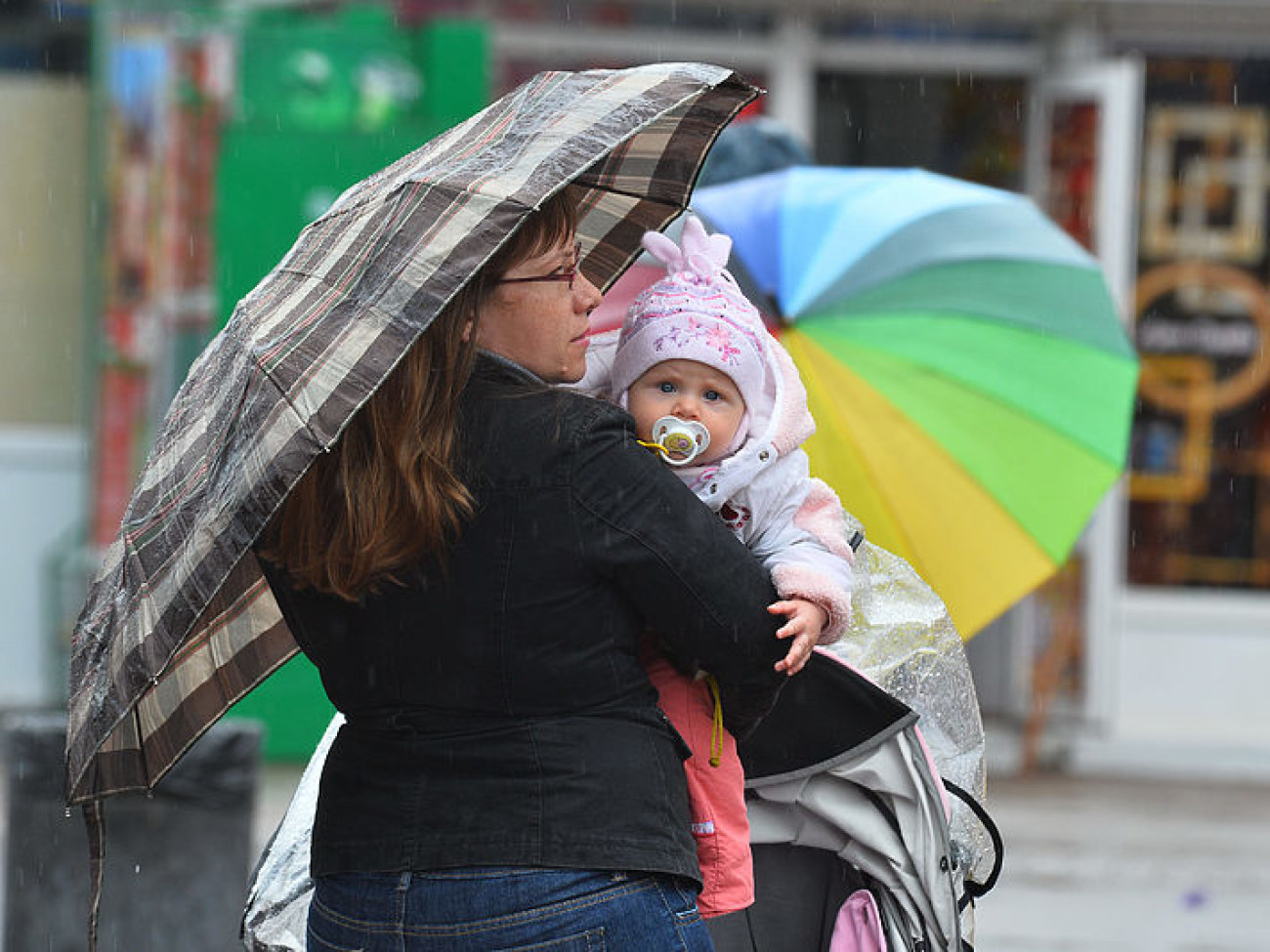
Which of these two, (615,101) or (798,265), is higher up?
(615,101)

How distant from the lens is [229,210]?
8.15 m

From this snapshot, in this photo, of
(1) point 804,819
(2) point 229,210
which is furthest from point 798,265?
(2) point 229,210

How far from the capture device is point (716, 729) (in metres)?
2.51

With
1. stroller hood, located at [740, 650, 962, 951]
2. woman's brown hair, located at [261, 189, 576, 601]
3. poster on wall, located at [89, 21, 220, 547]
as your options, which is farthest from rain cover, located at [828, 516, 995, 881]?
poster on wall, located at [89, 21, 220, 547]

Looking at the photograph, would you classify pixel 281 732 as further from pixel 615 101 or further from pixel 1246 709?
pixel 615 101

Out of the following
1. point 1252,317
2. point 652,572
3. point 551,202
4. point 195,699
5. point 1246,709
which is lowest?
point 1246,709

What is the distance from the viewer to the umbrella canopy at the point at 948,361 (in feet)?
13.2

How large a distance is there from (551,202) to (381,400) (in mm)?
328

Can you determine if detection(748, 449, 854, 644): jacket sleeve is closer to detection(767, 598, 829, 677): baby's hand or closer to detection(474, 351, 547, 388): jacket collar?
detection(767, 598, 829, 677): baby's hand

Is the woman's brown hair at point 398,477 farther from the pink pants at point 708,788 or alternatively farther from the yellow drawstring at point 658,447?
the pink pants at point 708,788

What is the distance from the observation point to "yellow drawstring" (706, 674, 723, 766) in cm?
250

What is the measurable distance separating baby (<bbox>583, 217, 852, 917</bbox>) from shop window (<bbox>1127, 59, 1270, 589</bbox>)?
6726mm

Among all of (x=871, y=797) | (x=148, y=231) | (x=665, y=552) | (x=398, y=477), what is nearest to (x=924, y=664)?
(x=871, y=797)

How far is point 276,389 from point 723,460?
598mm
